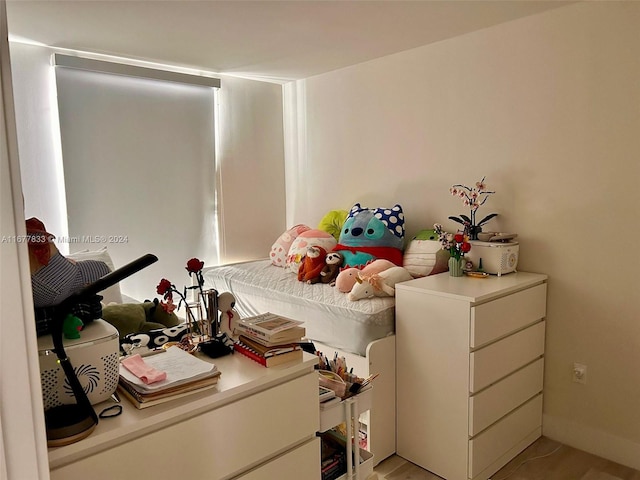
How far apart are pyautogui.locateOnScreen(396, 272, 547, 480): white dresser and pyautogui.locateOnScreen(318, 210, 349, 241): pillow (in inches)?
47.0

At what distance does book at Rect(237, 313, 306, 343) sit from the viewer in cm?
138

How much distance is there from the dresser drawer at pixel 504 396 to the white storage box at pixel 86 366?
162cm

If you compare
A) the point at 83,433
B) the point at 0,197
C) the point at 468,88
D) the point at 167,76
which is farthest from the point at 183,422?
the point at 167,76

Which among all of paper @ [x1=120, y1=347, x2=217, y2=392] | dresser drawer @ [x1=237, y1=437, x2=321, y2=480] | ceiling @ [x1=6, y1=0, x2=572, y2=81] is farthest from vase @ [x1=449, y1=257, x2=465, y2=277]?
paper @ [x1=120, y1=347, x2=217, y2=392]

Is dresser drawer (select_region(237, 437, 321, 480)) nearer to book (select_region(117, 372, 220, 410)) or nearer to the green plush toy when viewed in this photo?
book (select_region(117, 372, 220, 410))

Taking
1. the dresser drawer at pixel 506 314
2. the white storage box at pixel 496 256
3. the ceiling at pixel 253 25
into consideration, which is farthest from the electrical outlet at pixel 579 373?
the ceiling at pixel 253 25

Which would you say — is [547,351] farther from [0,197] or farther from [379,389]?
[0,197]

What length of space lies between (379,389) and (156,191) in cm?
233

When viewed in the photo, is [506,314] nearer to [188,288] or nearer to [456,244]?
[456,244]

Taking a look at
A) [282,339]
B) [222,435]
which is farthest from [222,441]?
[282,339]

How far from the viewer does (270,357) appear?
137 centimetres

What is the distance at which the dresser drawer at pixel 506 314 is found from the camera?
82.4 inches

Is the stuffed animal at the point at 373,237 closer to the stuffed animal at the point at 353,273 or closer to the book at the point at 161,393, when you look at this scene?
the stuffed animal at the point at 353,273

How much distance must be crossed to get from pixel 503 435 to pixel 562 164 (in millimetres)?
1446
